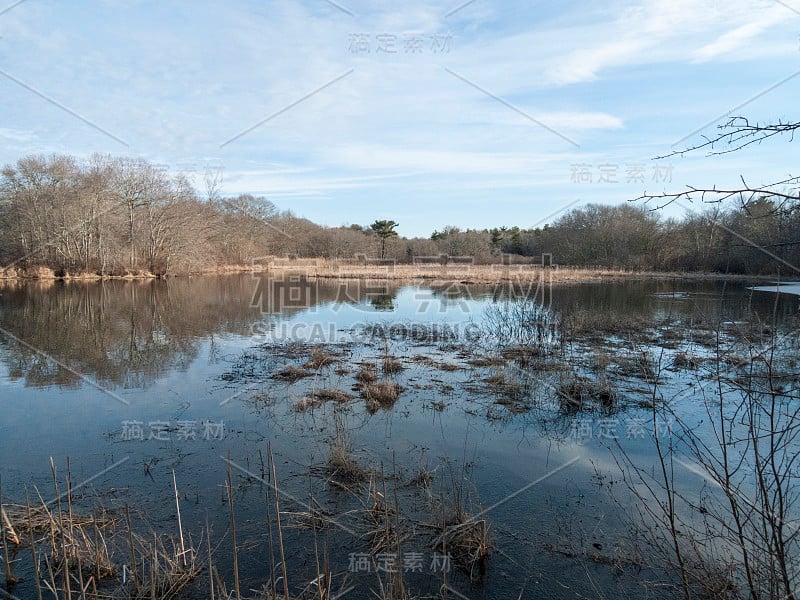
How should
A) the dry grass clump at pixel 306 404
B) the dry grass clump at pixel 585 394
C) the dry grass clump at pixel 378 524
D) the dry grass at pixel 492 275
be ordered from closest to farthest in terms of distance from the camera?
the dry grass clump at pixel 378 524, the dry grass clump at pixel 306 404, the dry grass clump at pixel 585 394, the dry grass at pixel 492 275

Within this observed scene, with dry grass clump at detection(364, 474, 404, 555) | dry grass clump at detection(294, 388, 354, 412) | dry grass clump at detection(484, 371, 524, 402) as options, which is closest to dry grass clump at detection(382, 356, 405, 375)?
dry grass clump at detection(294, 388, 354, 412)

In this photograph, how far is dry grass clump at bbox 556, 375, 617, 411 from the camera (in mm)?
8391

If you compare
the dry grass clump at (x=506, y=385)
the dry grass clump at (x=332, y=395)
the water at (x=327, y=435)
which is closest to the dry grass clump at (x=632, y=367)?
the water at (x=327, y=435)

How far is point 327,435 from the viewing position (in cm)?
689

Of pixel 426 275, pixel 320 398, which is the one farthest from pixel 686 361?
pixel 426 275

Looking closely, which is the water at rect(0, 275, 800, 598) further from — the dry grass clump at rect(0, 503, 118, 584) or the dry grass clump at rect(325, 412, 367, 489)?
the dry grass clump at rect(0, 503, 118, 584)

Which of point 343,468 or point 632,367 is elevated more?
point 632,367

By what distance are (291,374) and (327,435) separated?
10.9 ft

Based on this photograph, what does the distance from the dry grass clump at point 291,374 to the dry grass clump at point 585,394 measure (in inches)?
193

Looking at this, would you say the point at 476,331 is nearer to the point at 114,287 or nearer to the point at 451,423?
the point at 451,423

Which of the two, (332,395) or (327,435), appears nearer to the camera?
(327,435)

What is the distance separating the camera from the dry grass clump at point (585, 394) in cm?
839

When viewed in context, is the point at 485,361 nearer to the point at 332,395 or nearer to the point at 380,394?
the point at 380,394

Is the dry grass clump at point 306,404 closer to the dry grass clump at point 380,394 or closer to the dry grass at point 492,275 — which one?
the dry grass clump at point 380,394
